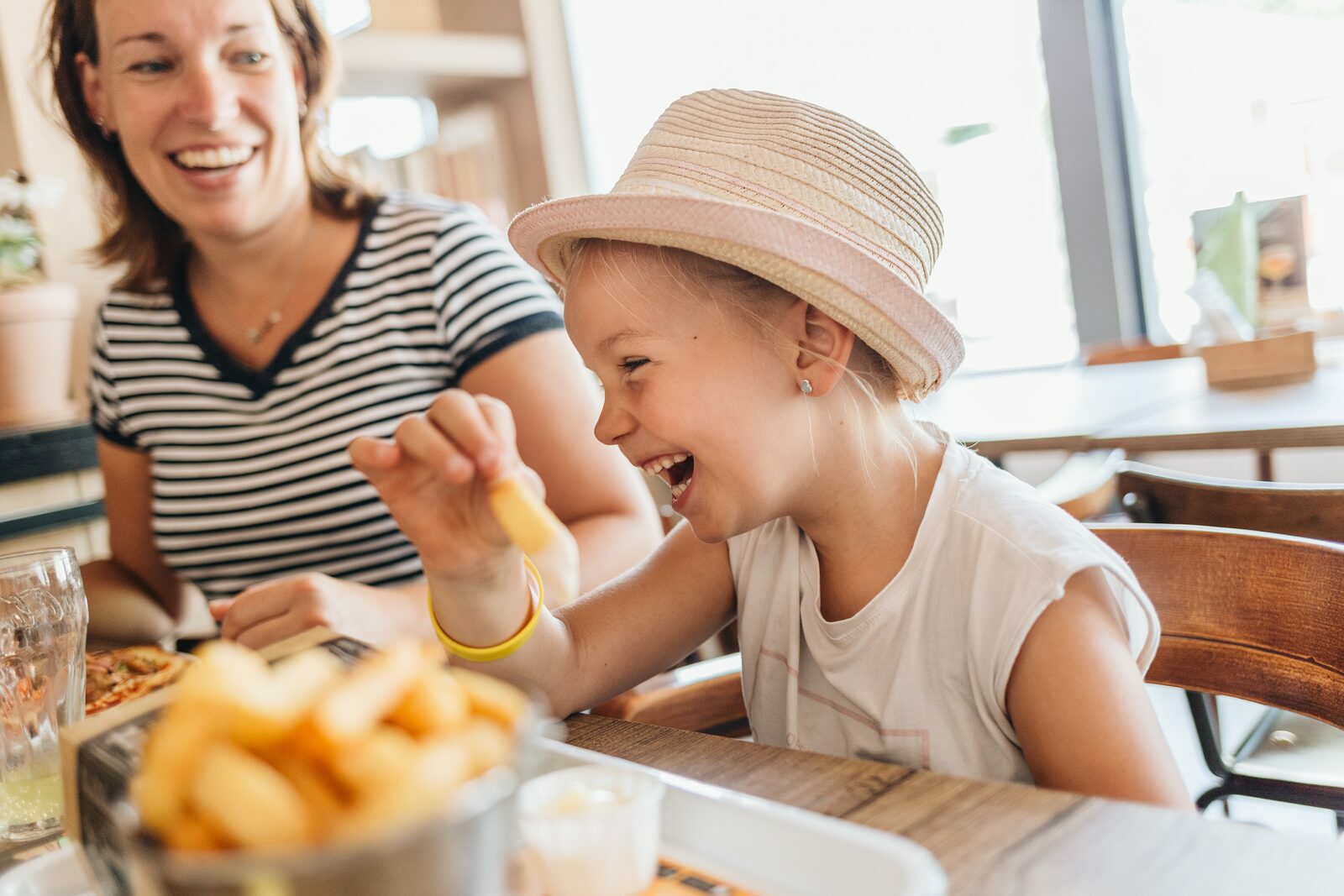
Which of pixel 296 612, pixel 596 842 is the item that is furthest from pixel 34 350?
pixel 596 842

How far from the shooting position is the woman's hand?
1.04 metres

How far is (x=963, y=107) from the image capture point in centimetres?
388

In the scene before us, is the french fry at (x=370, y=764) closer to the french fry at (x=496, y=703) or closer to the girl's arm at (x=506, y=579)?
the french fry at (x=496, y=703)

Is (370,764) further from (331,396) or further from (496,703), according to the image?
(331,396)

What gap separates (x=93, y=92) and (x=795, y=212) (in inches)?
47.1

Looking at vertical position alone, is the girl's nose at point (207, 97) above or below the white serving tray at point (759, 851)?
above

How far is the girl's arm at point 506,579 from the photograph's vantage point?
69cm

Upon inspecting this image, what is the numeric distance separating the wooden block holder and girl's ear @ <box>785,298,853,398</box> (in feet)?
5.79

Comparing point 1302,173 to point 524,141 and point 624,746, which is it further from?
point 624,746

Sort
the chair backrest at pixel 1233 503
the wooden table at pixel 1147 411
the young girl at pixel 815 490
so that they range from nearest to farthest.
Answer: the young girl at pixel 815 490
the chair backrest at pixel 1233 503
the wooden table at pixel 1147 411

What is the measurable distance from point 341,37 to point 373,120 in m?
0.65

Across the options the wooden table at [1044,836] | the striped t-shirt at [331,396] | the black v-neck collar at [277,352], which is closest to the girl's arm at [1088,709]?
the wooden table at [1044,836]

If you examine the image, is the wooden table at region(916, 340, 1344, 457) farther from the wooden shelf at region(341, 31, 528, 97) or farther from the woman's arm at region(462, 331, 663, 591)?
the wooden shelf at region(341, 31, 528, 97)

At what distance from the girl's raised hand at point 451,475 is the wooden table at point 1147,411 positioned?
2.07ft
